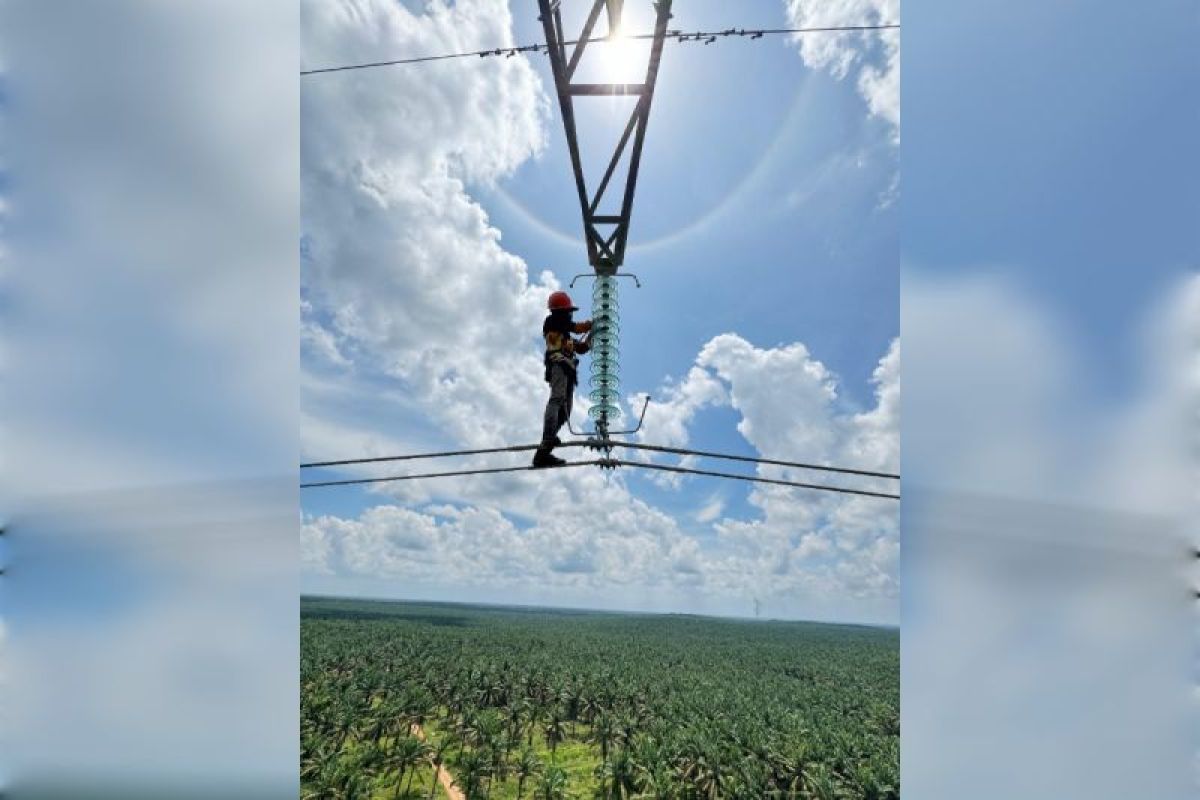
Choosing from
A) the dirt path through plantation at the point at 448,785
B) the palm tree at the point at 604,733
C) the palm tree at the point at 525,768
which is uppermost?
the palm tree at the point at 525,768

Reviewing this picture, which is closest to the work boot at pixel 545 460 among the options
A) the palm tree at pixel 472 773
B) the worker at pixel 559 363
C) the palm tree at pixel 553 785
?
the worker at pixel 559 363

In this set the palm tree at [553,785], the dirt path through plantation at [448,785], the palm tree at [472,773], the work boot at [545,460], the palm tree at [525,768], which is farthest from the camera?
the dirt path through plantation at [448,785]

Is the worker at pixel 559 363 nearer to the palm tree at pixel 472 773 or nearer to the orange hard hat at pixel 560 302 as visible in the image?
the orange hard hat at pixel 560 302

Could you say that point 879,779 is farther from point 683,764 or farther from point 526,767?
point 526,767

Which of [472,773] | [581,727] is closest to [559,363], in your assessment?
[472,773]

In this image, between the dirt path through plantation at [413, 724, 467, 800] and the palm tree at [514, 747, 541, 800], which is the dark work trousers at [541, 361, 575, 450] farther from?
the dirt path through plantation at [413, 724, 467, 800]

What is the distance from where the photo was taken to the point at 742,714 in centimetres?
3959

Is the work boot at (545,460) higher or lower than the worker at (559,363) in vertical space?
lower

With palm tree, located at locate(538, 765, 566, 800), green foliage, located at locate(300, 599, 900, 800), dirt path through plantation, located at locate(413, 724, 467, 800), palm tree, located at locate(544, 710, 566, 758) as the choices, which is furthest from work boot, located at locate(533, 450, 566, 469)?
palm tree, located at locate(544, 710, 566, 758)

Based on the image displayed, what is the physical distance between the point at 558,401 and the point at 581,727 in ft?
142

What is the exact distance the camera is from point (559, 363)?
4586 mm

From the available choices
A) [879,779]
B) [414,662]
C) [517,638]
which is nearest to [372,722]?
[414,662]

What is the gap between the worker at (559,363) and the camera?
448 centimetres

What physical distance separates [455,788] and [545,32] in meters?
35.0
